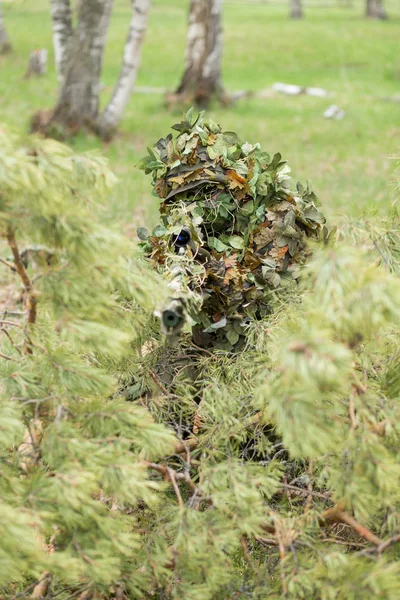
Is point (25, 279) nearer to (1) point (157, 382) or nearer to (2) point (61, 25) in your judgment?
(1) point (157, 382)

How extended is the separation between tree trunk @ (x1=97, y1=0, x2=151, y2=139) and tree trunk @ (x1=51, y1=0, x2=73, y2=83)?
1.06m

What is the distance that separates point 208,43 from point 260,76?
17.0ft

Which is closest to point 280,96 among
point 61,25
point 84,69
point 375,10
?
point 61,25

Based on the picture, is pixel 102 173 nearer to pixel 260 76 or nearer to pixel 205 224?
pixel 205 224

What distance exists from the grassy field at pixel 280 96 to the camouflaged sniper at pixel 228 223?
0.64 metres

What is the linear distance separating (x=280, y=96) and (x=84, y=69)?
671 cm

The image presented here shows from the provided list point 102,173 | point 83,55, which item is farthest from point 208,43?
point 102,173

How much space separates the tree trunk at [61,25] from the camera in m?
10.3

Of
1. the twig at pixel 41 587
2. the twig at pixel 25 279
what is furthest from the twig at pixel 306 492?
the twig at pixel 25 279

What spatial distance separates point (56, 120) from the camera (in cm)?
947

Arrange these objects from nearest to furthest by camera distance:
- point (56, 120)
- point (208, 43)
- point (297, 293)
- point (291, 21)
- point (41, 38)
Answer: point (297, 293) < point (56, 120) < point (208, 43) < point (41, 38) < point (291, 21)

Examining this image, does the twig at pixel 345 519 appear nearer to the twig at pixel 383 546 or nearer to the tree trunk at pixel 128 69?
the twig at pixel 383 546

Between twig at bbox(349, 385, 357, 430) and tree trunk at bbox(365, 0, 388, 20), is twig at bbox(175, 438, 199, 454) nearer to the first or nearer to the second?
twig at bbox(349, 385, 357, 430)

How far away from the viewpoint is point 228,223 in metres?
2.84
